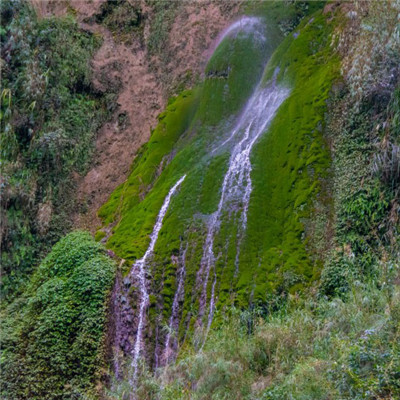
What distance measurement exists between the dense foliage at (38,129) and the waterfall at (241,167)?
6595 mm

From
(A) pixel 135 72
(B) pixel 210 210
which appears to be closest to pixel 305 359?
(B) pixel 210 210

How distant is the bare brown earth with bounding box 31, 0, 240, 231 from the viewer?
65.3ft

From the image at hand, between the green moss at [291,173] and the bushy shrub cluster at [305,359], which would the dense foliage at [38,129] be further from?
the bushy shrub cluster at [305,359]

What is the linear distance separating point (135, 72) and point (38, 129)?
586 centimetres

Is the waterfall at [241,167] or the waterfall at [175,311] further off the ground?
the waterfall at [241,167]

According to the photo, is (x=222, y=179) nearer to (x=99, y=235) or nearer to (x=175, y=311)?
(x=175, y=311)

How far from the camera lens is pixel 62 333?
40.7 feet

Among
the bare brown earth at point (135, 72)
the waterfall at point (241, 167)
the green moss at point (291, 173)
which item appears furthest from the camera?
the bare brown earth at point (135, 72)

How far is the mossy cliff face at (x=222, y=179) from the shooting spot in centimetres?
1236

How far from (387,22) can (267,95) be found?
5418 millimetres

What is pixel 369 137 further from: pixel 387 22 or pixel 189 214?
pixel 189 214

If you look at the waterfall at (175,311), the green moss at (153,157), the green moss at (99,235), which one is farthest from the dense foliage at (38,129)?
the waterfall at (175,311)

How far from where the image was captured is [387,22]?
1233cm

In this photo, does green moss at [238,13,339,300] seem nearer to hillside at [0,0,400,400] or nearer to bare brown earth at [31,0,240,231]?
hillside at [0,0,400,400]
